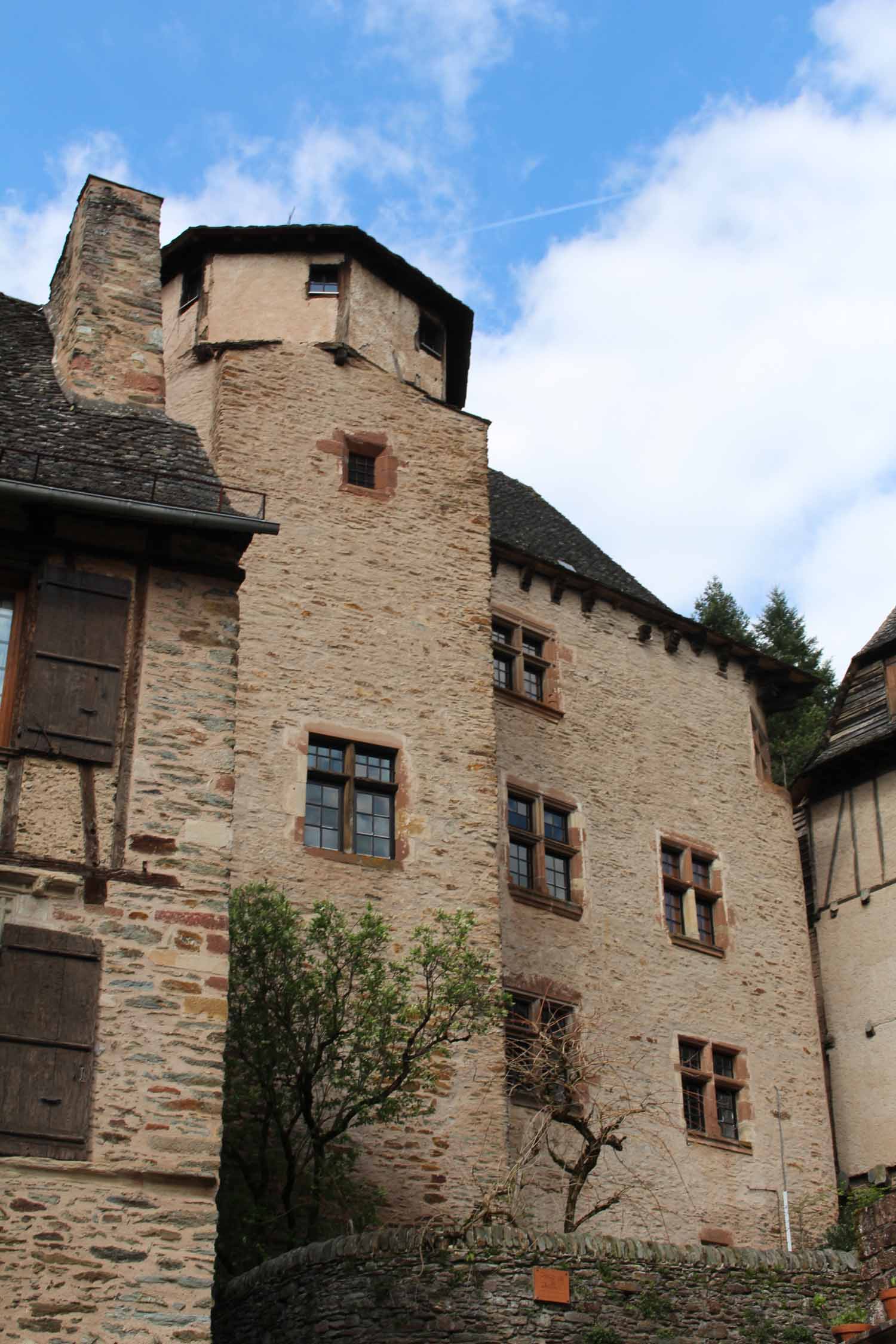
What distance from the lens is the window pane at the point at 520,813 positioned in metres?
18.6

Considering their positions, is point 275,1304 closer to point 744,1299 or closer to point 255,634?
point 744,1299

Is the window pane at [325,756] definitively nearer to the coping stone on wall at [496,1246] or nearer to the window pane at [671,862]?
the coping stone on wall at [496,1246]

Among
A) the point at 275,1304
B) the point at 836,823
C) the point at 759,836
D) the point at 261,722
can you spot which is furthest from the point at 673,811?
the point at 275,1304

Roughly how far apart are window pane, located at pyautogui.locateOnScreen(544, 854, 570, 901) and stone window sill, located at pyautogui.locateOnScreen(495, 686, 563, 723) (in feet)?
5.64

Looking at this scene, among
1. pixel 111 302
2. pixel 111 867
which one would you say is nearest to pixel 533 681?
pixel 111 302

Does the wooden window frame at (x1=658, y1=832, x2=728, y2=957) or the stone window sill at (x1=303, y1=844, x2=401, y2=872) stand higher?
the wooden window frame at (x1=658, y1=832, x2=728, y2=957)

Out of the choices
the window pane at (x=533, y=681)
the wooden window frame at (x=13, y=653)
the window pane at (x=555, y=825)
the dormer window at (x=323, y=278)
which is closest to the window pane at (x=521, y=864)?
the window pane at (x=555, y=825)

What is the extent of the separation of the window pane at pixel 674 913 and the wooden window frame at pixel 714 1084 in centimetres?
134

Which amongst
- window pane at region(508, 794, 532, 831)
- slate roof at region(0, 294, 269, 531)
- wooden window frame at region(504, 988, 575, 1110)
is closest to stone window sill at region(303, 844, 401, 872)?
wooden window frame at region(504, 988, 575, 1110)

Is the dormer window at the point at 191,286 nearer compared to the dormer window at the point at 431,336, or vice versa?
the dormer window at the point at 191,286

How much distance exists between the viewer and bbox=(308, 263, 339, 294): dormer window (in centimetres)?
1873

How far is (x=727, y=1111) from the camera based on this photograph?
1891cm

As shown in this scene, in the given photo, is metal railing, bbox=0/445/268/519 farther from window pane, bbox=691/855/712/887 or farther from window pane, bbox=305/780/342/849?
window pane, bbox=691/855/712/887

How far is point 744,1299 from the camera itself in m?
12.1
